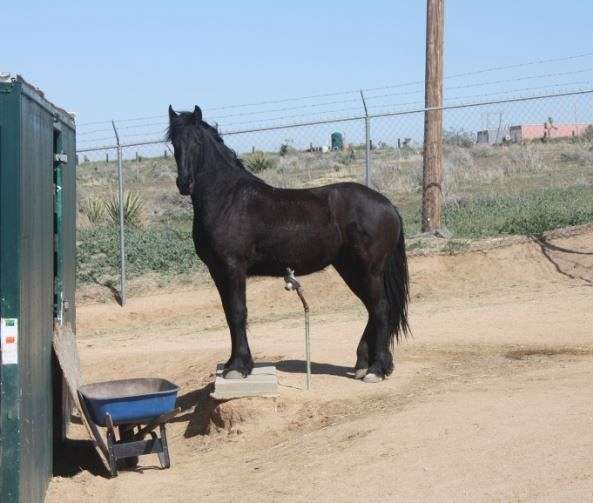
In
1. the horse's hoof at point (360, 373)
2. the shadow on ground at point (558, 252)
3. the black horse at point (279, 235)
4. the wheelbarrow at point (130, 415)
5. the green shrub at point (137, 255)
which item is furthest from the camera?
the green shrub at point (137, 255)

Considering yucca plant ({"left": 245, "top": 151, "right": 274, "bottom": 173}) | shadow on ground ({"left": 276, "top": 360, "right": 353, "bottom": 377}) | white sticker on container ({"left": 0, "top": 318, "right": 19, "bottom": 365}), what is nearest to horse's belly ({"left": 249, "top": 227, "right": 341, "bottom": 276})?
shadow on ground ({"left": 276, "top": 360, "right": 353, "bottom": 377})

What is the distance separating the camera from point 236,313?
9.85m

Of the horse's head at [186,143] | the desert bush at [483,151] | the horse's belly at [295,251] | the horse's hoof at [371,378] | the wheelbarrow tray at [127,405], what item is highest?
the desert bush at [483,151]

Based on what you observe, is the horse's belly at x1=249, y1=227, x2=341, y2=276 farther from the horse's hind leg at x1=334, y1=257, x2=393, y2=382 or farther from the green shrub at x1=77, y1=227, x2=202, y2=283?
the green shrub at x1=77, y1=227, x2=202, y2=283

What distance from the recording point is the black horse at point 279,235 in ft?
32.1

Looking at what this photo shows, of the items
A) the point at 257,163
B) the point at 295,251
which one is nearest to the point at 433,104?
the point at 295,251

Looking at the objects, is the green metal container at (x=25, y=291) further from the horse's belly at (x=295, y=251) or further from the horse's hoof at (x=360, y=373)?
the horse's hoof at (x=360, y=373)

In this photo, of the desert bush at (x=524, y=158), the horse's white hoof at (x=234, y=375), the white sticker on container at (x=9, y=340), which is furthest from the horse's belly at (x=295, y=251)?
the desert bush at (x=524, y=158)

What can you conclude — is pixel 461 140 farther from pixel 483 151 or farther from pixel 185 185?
pixel 185 185

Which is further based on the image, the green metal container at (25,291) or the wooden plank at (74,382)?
the wooden plank at (74,382)

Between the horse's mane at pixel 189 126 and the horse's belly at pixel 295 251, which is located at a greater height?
the horse's mane at pixel 189 126

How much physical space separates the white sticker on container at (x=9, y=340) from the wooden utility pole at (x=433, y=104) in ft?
39.6

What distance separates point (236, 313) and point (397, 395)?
1628 mm

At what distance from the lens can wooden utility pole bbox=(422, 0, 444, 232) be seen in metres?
17.5
